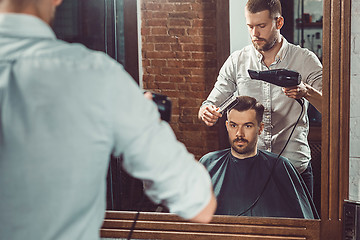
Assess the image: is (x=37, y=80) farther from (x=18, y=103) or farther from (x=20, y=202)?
(x=20, y=202)

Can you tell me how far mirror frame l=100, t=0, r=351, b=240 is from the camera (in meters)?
2.29

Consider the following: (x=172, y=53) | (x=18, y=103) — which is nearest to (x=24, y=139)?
(x=18, y=103)

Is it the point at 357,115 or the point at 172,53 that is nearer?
the point at 357,115

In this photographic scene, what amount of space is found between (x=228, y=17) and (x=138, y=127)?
152 centimetres

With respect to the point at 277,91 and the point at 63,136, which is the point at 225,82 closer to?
the point at 277,91

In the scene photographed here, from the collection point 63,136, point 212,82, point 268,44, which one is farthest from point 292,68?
point 63,136

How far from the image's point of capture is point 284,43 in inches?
92.6

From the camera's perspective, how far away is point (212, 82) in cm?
250

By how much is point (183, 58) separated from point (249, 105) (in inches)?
18.3

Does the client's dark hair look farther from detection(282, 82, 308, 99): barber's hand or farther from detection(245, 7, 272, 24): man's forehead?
detection(245, 7, 272, 24): man's forehead

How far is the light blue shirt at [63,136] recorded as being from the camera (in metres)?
1.02

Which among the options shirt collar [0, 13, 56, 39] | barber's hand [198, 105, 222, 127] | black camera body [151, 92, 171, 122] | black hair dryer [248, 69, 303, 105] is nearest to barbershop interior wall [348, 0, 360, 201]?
black hair dryer [248, 69, 303, 105]

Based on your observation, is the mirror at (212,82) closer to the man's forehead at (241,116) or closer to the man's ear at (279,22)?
the man's forehead at (241,116)

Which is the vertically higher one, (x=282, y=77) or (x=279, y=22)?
(x=279, y=22)
